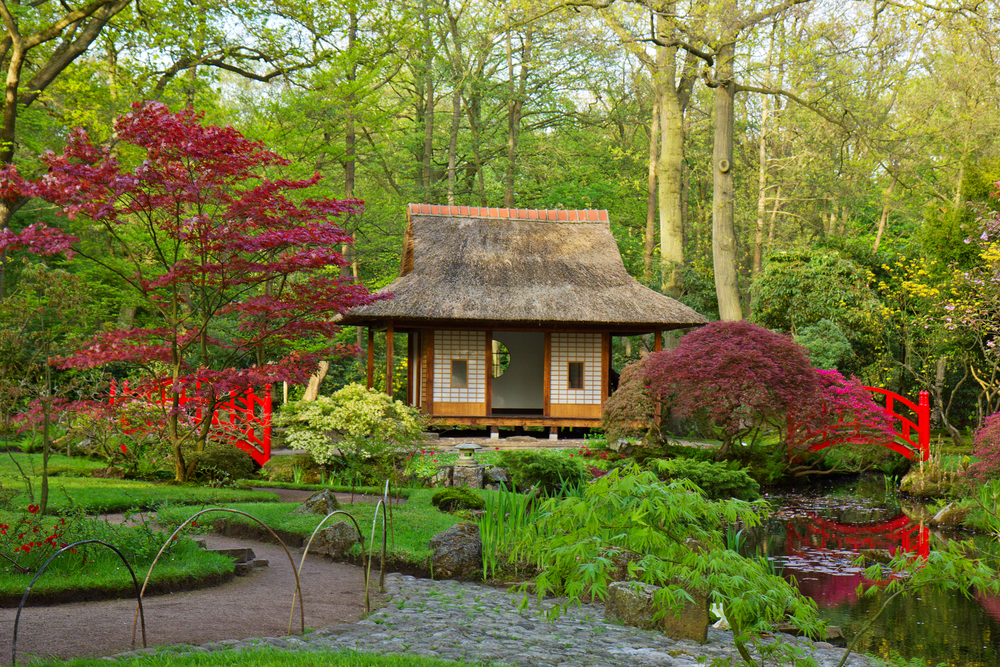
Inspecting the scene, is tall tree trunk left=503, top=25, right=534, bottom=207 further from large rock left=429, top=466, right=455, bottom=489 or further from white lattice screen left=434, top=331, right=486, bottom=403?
large rock left=429, top=466, right=455, bottom=489

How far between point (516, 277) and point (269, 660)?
13.5 meters

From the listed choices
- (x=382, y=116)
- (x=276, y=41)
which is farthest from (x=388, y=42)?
(x=276, y=41)

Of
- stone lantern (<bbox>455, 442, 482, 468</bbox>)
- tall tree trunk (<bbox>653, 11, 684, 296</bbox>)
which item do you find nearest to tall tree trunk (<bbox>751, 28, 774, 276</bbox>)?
tall tree trunk (<bbox>653, 11, 684, 296</bbox>)

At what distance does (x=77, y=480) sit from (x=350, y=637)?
728 centimetres

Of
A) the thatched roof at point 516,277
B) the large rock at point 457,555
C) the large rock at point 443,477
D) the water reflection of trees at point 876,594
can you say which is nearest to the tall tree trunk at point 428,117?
the thatched roof at point 516,277

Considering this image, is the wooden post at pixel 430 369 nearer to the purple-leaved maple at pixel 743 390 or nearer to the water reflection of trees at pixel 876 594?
the purple-leaved maple at pixel 743 390

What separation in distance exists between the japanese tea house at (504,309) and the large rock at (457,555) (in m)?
8.69

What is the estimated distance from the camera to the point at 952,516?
37.5 ft

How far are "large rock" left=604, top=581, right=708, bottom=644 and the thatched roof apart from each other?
32.3 feet

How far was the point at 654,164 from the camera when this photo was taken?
2553 cm

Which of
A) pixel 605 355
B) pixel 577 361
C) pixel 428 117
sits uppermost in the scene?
pixel 428 117

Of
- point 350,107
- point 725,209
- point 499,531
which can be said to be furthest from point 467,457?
point 350,107

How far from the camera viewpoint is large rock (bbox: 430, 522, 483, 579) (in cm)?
720

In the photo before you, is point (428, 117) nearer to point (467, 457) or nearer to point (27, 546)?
point (467, 457)
